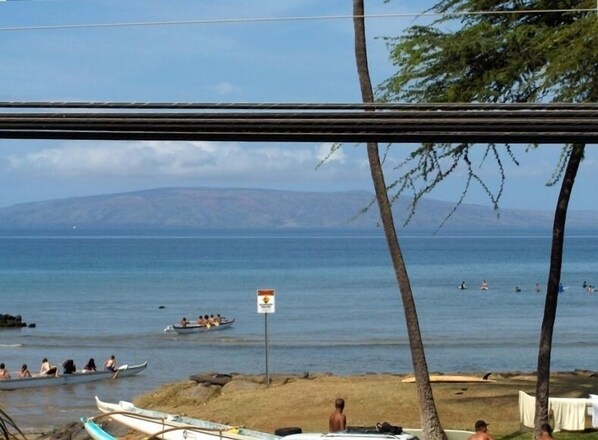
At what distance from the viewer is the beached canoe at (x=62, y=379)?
35.7 m

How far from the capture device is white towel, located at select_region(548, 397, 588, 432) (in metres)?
17.9

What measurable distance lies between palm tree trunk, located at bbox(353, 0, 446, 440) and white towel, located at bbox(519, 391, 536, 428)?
1559 millimetres

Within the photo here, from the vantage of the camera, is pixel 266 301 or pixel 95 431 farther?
pixel 266 301

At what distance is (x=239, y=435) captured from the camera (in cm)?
1778

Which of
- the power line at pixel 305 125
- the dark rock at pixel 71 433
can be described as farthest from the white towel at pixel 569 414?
the power line at pixel 305 125

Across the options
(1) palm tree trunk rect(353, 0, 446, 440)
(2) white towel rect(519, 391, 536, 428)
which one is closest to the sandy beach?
(2) white towel rect(519, 391, 536, 428)

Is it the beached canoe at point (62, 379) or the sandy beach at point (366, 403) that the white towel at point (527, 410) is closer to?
the sandy beach at point (366, 403)

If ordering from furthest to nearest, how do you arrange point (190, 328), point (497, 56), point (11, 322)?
point (11, 322) → point (190, 328) → point (497, 56)

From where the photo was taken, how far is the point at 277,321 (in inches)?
2628

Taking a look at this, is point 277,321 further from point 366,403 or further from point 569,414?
point 569,414

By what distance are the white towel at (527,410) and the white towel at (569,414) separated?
1.38 ft

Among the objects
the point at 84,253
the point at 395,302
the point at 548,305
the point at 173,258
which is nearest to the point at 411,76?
the point at 548,305

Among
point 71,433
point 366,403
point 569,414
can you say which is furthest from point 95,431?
point 569,414

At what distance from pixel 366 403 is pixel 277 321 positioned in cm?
4421
